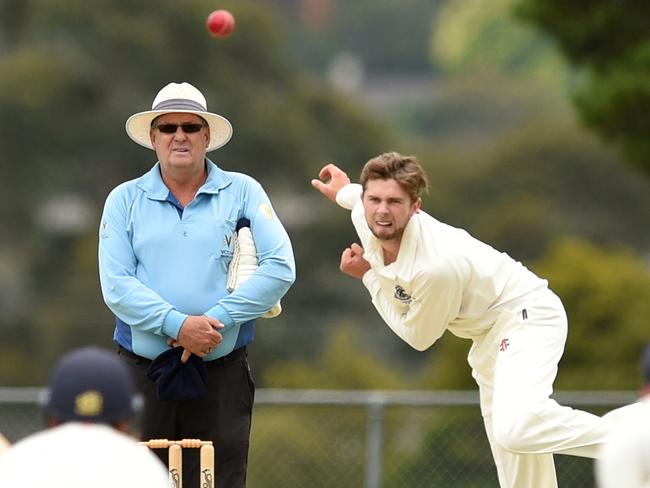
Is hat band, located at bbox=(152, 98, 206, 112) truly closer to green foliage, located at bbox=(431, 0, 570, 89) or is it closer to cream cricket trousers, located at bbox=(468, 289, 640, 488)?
cream cricket trousers, located at bbox=(468, 289, 640, 488)

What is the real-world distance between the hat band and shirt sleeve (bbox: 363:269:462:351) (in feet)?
3.57

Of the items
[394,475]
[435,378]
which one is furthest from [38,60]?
[394,475]

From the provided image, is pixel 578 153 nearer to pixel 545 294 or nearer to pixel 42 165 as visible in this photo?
pixel 42 165

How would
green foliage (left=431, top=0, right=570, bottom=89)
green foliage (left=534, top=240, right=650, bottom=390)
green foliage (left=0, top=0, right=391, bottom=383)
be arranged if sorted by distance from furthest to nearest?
green foliage (left=431, top=0, right=570, bottom=89) < green foliage (left=0, top=0, right=391, bottom=383) < green foliage (left=534, top=240, right=650, bottom=390)

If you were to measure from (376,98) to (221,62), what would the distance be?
4039 centimetres

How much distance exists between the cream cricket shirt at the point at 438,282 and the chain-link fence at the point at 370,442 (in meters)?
3.17

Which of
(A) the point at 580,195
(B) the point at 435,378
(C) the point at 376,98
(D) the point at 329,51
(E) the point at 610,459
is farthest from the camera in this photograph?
(C) the point at 376,98

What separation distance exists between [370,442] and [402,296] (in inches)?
153

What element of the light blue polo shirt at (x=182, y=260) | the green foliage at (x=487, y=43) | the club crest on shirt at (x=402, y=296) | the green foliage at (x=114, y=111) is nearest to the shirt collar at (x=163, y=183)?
the light blue polo shirt at (x=182, y=260)

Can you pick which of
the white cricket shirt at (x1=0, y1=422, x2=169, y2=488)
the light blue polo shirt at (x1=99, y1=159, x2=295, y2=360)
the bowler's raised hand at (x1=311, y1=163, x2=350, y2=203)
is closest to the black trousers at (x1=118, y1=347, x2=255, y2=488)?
the light blue polo shirt at (x1=99, y1=159, x2=295, y2=360)

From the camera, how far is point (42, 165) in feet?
146

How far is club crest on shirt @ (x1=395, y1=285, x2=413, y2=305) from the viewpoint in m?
→ 7.52

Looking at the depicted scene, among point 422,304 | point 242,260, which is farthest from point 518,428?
point 242,260

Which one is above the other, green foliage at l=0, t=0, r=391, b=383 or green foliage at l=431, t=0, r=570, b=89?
green foliage at l=431, t=0, r=570, b=89
